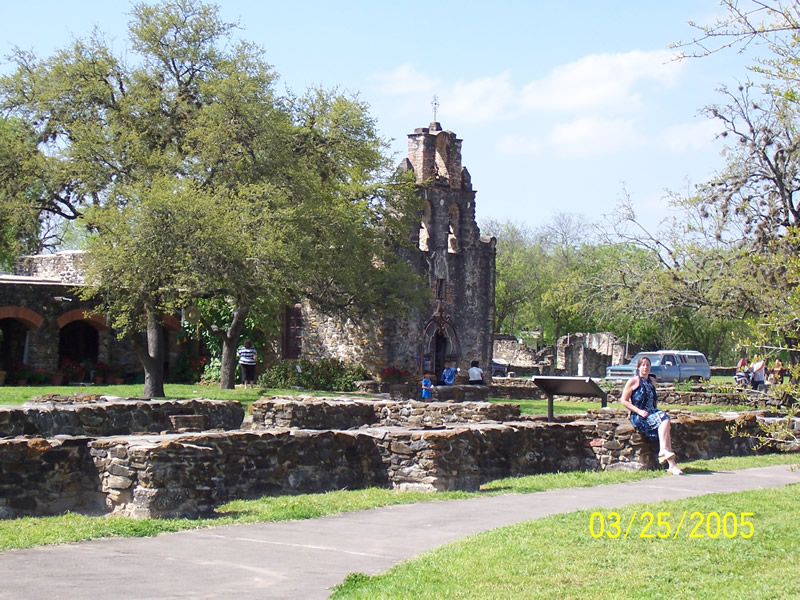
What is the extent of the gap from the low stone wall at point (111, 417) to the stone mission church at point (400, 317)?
49.3 ft

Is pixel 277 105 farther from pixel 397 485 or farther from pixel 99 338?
pixel 397 485

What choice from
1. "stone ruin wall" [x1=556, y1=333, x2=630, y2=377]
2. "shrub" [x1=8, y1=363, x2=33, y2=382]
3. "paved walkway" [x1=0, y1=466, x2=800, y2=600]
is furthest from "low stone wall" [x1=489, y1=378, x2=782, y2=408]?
"stone ruin wall" [x1=556, y1=333, x2=630, y2=377]

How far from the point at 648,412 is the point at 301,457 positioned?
520cm

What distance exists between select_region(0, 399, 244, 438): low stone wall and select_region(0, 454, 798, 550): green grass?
3.61m

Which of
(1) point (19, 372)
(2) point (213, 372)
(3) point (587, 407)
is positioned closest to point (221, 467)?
(3) point (587, 407)

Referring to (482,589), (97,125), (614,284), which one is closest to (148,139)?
(97,125)

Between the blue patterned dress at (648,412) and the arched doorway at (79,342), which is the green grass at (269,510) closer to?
the blue patterned dress at (648,412)

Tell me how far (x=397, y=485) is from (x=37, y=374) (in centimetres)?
2004

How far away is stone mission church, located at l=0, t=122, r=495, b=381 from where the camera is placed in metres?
30.9

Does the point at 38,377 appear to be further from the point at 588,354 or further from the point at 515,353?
the point at 588,354

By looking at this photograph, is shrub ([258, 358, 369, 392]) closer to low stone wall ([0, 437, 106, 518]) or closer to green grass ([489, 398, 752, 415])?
green grass ([489, 398, 752, 415])

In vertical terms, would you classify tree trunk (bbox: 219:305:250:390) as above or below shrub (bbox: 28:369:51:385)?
above

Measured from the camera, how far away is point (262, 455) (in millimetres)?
11398

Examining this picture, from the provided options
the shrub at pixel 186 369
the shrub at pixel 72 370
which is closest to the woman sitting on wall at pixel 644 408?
the shrub at pixel 72 370
